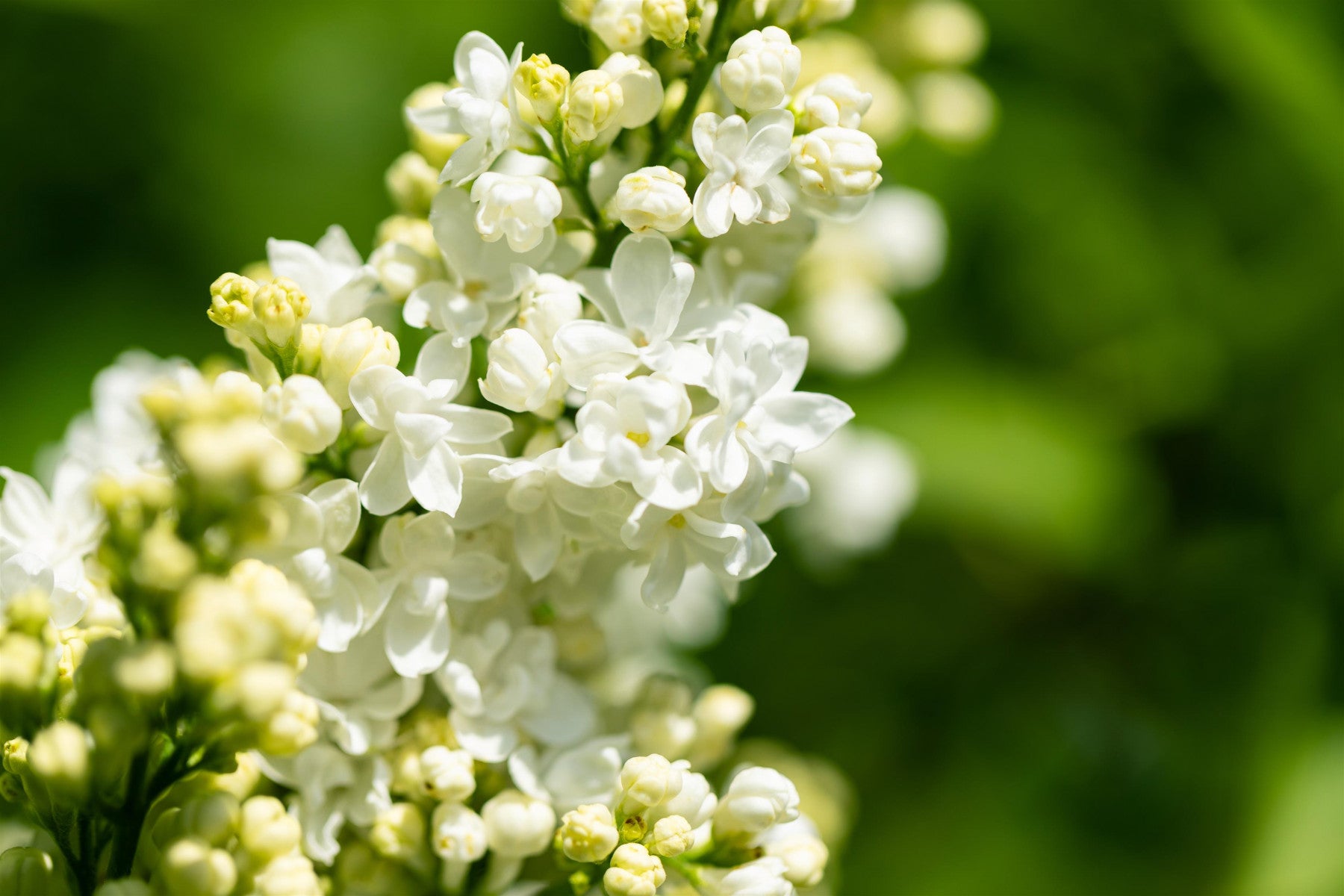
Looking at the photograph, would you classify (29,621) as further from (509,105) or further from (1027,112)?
(1027,112)

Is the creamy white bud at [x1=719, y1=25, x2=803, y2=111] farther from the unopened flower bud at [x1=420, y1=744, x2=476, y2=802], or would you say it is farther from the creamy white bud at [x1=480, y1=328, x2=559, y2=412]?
the unopened flower bud at [x1=420, y1=744, x2=476, y2=802]

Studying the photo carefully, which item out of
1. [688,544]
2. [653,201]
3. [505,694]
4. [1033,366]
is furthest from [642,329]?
[1033,366]

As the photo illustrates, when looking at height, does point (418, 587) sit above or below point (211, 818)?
above

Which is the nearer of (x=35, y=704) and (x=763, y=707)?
(x=35, y=704)

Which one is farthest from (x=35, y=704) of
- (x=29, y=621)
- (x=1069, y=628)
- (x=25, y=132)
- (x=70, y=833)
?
(x=1069, y=628)

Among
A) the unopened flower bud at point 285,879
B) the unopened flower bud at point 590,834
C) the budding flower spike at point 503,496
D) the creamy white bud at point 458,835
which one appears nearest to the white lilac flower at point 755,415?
the budding flower spike at point 503,496

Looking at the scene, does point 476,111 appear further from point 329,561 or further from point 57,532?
point 57,532

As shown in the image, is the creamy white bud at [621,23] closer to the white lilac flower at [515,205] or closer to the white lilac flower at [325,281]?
the white lilac flower at [515,205]
